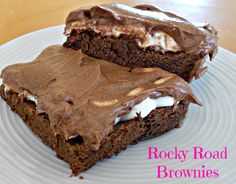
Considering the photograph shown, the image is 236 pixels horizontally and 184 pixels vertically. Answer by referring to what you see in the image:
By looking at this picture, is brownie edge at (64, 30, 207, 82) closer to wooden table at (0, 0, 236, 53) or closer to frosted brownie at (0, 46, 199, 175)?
frosted brownie at (0, 46, 199, 175)

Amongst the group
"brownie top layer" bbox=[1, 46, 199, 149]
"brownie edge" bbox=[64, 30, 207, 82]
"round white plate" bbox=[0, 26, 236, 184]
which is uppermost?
"brownie top layer" bbox=[1, 46, 199, 149]

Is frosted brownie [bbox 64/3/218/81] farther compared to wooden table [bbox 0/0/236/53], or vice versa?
wooden table [bbox 0/0/236/53]

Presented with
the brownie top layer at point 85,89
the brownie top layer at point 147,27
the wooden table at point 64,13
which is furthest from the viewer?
the wooden table at point 64,13

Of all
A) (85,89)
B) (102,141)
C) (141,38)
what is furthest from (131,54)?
(102,141)

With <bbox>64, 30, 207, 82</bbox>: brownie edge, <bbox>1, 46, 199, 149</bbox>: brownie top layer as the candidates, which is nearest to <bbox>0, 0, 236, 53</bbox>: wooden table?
<bbox>64, 30, 207, 82</bbox>: brownie edge

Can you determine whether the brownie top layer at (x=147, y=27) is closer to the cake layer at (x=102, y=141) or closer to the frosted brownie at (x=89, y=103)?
the frosted brownie at (x=89, y=103)

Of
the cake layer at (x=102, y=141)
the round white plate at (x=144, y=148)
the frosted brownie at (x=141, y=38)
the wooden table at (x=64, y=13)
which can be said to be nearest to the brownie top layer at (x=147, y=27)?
the frosted brownie at (x=141, y=38)
